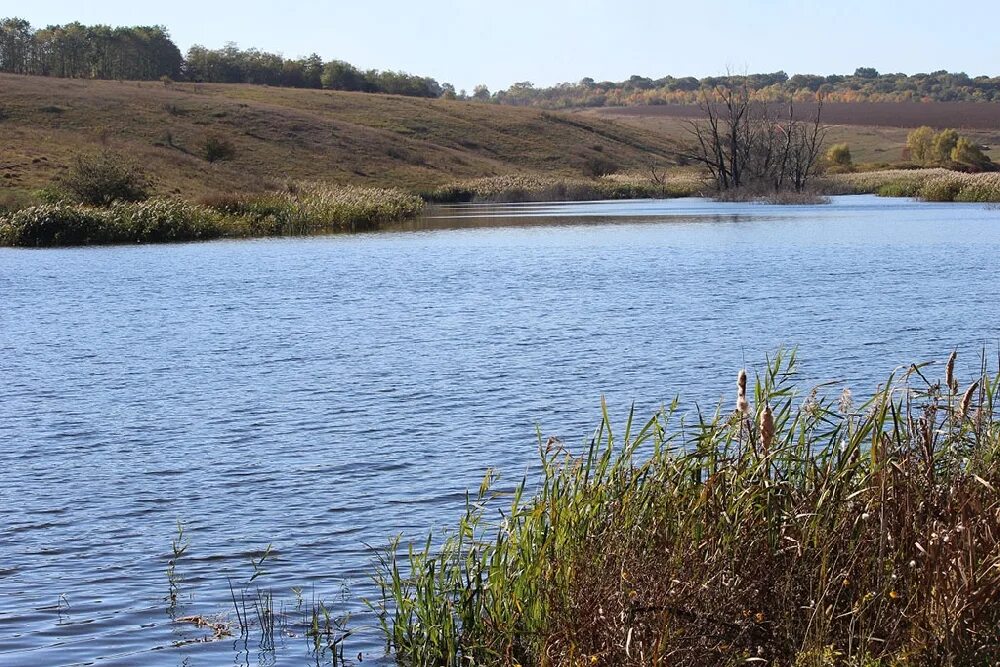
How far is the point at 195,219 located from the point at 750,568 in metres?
51.4

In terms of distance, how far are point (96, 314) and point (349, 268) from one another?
12454 millimetres

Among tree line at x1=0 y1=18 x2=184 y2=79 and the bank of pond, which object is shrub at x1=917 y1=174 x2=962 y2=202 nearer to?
the bank of pond

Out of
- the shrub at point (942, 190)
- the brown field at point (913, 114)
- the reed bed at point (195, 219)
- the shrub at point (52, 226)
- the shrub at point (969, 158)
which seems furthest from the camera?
the brown field at point (913, 114)

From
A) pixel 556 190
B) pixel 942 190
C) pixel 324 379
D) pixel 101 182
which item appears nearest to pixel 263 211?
pixel 101 182

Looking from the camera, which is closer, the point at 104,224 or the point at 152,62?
the point at 104,224

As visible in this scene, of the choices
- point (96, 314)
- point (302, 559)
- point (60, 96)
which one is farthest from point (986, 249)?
point (60, 96)

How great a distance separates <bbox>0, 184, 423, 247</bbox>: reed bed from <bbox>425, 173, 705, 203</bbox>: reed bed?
29.2 meters

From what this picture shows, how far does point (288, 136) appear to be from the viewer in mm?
111438

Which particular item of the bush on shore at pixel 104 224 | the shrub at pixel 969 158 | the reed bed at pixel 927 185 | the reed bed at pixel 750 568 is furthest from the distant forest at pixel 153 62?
the reed bed at pixel 750 568

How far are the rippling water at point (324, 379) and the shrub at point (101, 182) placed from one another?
17.6 meters

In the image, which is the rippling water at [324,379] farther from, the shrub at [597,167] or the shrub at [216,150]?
the shrub at [597,167]

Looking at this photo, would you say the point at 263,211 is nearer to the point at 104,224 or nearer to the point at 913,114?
the point at 104,224

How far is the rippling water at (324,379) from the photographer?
9.36m

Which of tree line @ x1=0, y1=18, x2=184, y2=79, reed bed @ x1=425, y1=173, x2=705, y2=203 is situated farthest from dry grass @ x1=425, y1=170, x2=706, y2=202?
tree line @ x1=0, y1=18, x2=184, y2=79
